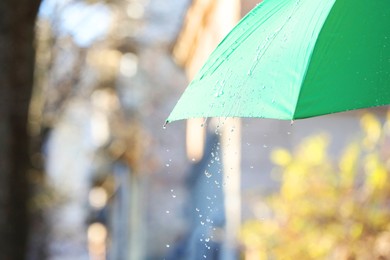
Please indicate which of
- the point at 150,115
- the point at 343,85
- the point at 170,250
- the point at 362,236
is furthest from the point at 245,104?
the point at 150,115

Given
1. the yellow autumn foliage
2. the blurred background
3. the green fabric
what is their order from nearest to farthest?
1. the green fabric
2. the yellow autumn foliage
3. the blurred background

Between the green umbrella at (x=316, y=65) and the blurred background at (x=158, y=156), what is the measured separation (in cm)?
66

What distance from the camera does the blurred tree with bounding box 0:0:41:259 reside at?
352 inches

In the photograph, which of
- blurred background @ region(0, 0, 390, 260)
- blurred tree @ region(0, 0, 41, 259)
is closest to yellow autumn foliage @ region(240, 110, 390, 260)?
blurred background @ region(0, 0, 390, 260)

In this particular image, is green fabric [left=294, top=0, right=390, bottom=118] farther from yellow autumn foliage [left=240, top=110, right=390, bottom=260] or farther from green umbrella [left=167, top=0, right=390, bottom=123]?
yellow autumn foliage [left=240, top=110, right=390, bottom=260]

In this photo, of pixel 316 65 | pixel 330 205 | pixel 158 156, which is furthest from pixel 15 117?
pixel 158 156

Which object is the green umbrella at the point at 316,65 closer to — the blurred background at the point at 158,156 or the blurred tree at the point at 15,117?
the blurred background at the point at 158,156

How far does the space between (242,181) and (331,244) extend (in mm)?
1908

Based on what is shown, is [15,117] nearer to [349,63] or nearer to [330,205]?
[330,205]

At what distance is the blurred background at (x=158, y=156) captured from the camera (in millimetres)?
8852

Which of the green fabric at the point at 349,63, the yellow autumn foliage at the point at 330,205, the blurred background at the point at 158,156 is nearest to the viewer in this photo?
the green fabric at the point at 349,63

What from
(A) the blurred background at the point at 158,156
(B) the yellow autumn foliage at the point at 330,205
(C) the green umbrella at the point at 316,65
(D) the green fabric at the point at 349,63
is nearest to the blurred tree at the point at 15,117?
(A) the blurred background at the point at 158,156

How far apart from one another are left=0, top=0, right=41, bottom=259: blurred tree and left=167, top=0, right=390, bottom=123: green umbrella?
5.41 m

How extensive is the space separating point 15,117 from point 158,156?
532 inches
